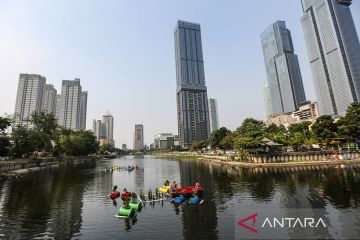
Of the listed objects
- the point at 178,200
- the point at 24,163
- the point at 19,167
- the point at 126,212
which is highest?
the point at 24,163

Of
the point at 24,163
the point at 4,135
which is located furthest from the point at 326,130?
the point at 4,135

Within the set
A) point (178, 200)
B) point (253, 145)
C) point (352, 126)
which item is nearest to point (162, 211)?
point (178, 200)

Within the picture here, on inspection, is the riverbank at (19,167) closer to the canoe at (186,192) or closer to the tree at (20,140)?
the tree at (20,140)

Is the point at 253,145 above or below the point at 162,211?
above

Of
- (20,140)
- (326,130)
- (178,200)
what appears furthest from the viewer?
(20,140)

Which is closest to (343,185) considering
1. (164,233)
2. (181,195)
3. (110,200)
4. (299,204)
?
(299,204)

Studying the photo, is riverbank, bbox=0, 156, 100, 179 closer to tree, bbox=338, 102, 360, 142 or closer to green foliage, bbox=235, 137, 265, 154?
green foliage, bbox=235, 137, 265, 154

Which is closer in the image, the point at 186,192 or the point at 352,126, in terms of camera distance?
the point at 186,192

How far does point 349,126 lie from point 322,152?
13.6 meters

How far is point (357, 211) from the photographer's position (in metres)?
28.6

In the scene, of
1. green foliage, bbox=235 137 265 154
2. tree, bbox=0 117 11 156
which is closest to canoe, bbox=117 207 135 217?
green foliage, bbox=235 137 265 154

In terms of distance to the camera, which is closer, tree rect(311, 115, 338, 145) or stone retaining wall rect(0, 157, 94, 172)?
stone retaining wall rect(0, 157, 94, 172)

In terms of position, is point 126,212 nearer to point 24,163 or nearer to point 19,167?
point 19,167

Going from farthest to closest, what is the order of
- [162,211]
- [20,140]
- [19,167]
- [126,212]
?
[20,140]
[19,167]
[162,211]
[126,212]
